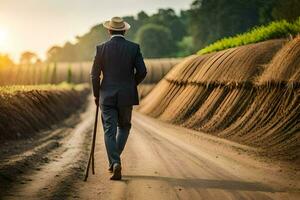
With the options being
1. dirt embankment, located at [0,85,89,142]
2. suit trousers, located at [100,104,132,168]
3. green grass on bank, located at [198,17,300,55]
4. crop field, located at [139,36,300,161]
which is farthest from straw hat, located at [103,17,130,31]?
green grass on bank, located at [198,17,300,55]

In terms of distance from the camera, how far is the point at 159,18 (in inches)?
5015

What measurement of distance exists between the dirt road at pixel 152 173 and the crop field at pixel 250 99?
0.74 meters

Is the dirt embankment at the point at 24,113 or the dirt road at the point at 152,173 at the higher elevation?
the dirt embankment at the point at 24,113

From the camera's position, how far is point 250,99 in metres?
15.7

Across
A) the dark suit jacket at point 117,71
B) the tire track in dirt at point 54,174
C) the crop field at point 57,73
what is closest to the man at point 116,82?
the dark suit jacket at point 117,71

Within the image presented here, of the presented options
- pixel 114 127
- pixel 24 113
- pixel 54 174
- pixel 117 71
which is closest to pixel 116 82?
pixel 117 71

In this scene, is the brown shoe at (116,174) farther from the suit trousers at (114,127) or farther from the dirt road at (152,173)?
the suit trousers at (114,127)

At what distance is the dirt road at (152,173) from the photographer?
7.24 m

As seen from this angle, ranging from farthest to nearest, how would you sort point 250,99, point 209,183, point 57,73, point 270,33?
point 57,73 → point 270,33 → point 250,99 → point 209,183

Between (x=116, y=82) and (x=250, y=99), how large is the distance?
7.49m

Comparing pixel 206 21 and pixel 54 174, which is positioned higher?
pixel 206 21

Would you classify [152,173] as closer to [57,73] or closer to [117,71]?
[117,71]

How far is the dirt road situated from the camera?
7.24m

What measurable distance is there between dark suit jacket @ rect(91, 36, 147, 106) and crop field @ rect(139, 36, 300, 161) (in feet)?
11.3
